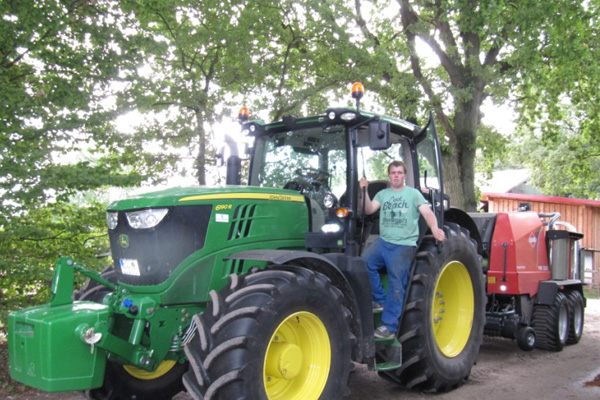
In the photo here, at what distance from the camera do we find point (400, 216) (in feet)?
16.6

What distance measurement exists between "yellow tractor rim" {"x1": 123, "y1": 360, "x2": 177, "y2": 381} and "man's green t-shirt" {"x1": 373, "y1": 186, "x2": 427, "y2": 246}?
2244 mm

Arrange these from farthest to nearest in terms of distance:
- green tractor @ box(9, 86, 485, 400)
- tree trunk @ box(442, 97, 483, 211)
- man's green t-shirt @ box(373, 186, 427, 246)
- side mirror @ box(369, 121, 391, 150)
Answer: tree trunk @ box(442, 97, 483, 211), man's green t-shirt @ box(373, 186, 427, 246), side mirror @ box(369, 121, 391, 150), green tractor @ box(9, 86, 485, 400)

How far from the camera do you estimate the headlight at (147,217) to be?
4.03 metres

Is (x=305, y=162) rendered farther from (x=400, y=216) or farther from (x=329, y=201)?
(x=400, y=216)

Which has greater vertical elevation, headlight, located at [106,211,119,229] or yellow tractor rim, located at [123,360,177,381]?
headlight, located at [106,211,119,229]

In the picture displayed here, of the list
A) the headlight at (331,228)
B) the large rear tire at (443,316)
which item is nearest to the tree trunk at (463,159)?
the large rear tire at (443,316)

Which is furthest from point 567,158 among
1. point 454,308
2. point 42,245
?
point 42,245

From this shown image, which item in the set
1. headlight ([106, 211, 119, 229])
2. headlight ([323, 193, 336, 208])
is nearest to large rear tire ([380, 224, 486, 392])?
headlight ([323, 193, 336, 208])

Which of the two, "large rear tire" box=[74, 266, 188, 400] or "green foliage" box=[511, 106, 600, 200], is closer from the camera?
"large rear tire" box=[74, 266, 188, 400]

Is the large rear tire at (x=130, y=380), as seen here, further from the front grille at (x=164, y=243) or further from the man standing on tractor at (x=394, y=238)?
the man standing on tractor at (x=394, y=238)

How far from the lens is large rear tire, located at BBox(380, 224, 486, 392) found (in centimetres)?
508

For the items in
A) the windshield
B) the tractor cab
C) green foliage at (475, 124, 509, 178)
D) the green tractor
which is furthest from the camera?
green foliage at (475, 124, 509, 178)

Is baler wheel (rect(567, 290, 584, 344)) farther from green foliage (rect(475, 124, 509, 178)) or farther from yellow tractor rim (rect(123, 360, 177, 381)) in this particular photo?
green foliage (rect(475, 124, 509, 178))

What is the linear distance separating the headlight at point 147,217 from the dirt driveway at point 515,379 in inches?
80.4
